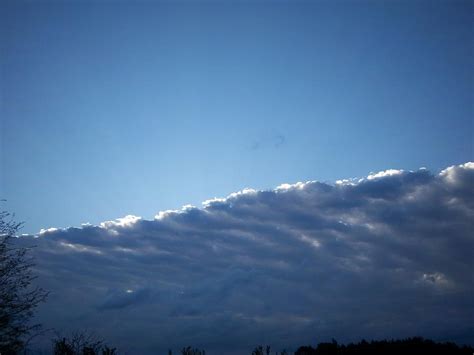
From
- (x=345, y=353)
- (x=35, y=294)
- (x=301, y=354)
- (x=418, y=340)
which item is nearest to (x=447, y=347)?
(x=418, y=340)

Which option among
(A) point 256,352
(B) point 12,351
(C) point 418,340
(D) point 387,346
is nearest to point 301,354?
(D) point 387,346

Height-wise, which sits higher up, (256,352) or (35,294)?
(35,294)

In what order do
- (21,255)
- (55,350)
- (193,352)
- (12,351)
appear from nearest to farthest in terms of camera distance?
1. (12,351)
2. (21,255)
3. (55,350)
4. (193,352)

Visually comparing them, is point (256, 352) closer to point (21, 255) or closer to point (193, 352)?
point (193, 352)

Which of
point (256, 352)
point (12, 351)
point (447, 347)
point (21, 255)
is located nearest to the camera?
point (12, 351)

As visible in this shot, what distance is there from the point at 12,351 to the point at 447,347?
61803 mm

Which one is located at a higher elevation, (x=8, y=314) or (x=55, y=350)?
(x=8, y=314)

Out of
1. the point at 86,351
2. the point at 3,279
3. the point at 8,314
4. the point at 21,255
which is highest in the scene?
the point at 21,255

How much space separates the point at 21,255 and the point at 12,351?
14.9ft

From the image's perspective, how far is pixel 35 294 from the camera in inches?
719

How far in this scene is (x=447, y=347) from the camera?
5697 centimetres

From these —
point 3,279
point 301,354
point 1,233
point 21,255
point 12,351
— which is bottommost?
point 301,354

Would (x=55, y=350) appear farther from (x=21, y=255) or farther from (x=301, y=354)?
(x=301, y=354)

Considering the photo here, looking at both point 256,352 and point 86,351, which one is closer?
point 86,351
